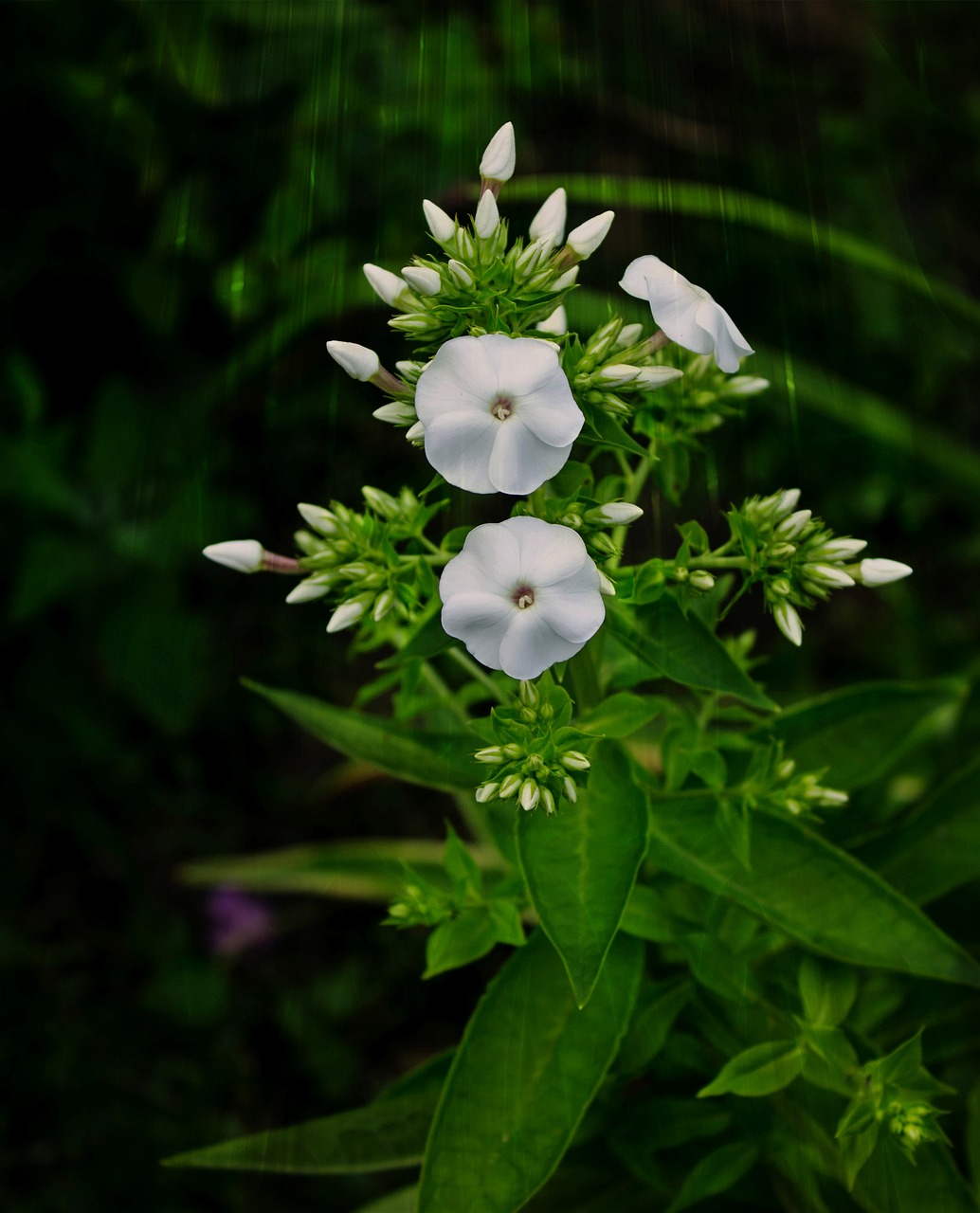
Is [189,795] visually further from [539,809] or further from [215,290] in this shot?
[539,809]

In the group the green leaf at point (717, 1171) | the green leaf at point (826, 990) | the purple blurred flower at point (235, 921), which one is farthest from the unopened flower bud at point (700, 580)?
the purple blurred flower at point (235, 921)

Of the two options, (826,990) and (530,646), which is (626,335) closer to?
(530,646)

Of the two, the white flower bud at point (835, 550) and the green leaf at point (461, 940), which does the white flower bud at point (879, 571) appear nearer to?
the white flower bud at point (835, 550)

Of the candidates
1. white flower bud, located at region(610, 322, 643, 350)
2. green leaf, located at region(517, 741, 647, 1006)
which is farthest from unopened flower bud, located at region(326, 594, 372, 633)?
white flower bud, located at region(610, 322, 643, 350)

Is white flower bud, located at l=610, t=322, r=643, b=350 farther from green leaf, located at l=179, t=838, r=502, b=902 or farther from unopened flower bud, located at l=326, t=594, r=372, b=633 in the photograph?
green leaf, located at l=179, t=838, r=502, b=902

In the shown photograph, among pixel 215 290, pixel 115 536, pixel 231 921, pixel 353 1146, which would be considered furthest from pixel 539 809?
pixel 215 290

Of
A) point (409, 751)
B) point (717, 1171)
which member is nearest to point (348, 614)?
point (409, 751)
